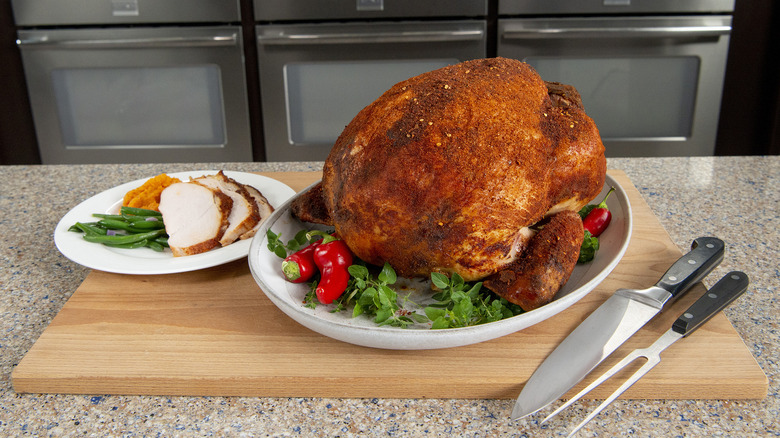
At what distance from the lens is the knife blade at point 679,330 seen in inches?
29.0

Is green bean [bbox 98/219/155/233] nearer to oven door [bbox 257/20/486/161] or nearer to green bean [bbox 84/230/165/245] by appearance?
green bean [bbox 84/230/165/245]

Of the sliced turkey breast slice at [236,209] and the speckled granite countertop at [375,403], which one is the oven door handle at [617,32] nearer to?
the speckled granite countertop at [375,403]

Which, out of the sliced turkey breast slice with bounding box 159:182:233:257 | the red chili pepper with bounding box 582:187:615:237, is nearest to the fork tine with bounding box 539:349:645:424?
the red chili pepper with bounding box 582:187:615:237

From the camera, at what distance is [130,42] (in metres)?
2.67

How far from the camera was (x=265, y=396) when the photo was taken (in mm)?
811

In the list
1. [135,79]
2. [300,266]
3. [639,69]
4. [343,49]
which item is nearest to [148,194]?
[300,266]

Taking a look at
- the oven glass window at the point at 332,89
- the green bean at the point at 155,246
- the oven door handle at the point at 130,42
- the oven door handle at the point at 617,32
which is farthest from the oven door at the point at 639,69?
the green bean at the point at 155,246

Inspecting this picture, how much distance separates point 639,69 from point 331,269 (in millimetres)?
2302

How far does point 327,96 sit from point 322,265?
1995 millimetres

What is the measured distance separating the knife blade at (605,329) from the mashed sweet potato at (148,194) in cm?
88

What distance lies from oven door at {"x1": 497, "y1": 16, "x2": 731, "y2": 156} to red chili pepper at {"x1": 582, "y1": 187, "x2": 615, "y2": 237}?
168cm

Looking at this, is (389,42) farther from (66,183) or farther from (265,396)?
(265,396)

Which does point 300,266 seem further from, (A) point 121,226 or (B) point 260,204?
(A) point 121,226

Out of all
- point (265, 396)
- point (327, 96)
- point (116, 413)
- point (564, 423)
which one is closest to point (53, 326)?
point (116, 413)
